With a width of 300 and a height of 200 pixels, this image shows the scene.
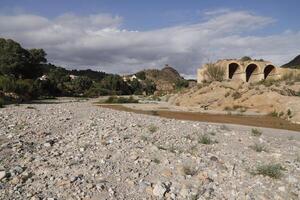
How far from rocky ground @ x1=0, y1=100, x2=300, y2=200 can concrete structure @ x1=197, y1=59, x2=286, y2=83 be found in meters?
70.0

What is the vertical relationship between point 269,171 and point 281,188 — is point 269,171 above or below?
above

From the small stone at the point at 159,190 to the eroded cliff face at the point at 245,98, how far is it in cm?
3051

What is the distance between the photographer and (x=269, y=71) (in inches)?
3588

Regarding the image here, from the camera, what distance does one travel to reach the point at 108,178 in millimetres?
10594

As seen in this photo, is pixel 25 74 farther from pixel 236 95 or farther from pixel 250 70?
pixel 250 70

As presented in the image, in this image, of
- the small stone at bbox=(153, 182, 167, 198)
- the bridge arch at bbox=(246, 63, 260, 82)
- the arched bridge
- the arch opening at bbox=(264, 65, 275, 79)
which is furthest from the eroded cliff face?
the arch opening at bbox=(264, 65, 275, 79)

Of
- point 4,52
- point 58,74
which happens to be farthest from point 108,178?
point 58,74

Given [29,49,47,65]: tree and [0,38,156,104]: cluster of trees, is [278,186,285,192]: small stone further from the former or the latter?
[29,49,47,65]: tree

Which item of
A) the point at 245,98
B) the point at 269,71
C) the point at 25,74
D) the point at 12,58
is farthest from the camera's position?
the point at 269,71

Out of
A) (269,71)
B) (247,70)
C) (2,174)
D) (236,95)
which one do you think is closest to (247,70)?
(247,70)

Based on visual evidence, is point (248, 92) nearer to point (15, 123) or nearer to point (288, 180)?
point (15, 123)

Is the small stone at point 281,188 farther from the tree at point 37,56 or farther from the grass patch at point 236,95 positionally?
the tree at point 37,56

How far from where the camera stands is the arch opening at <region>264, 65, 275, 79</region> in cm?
8989

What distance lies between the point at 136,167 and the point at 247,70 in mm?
82561
